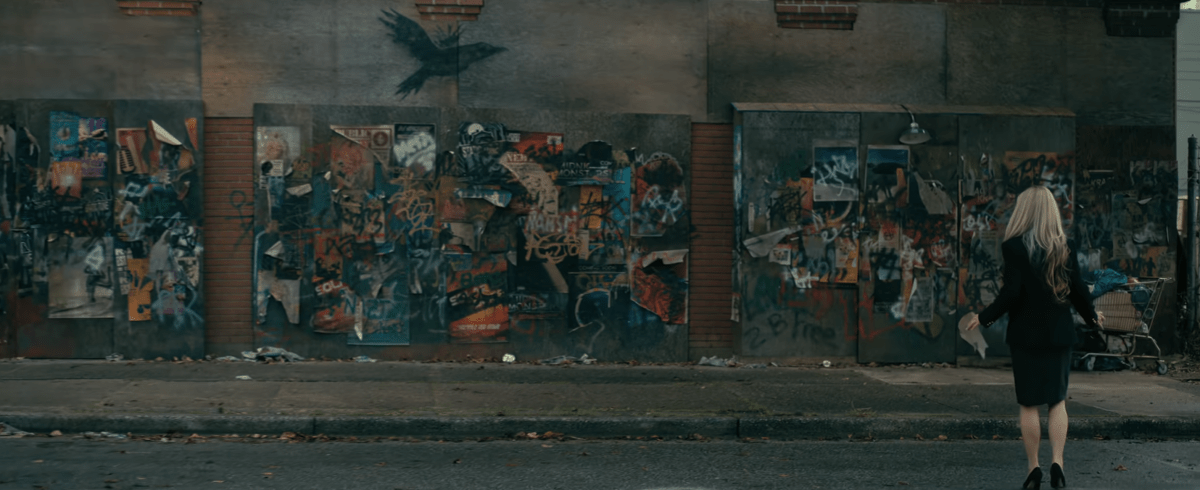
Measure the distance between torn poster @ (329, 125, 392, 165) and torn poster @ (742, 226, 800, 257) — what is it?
401cm

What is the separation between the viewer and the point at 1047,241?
6.50 metres

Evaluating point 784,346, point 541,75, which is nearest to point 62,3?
point 541,75

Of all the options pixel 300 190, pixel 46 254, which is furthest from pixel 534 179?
pixel 46 254

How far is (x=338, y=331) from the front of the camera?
453 inches

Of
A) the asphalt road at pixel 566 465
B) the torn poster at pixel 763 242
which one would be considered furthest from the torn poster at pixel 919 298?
the asphalt road at pixel 566 465

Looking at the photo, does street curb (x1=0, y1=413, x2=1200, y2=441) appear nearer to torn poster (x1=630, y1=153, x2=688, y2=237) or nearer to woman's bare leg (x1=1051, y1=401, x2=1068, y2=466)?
woman's bare leg (x1=1051, y1=401, x2=1068, y2=466)

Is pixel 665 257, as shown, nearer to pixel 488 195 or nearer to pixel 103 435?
pixel 488 195

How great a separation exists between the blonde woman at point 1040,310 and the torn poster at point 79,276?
8.76 m

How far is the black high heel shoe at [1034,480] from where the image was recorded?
21.4 ft

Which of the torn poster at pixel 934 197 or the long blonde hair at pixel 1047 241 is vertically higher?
the torn poster at pixel 934 197

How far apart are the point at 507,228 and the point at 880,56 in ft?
15.3

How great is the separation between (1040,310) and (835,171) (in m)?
5.47

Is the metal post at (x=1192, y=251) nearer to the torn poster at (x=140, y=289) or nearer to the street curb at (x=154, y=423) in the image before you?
the street curb at (x=154, y=423)

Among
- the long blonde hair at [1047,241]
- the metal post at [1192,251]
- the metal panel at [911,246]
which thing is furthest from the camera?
the metal post at [1192,251]
